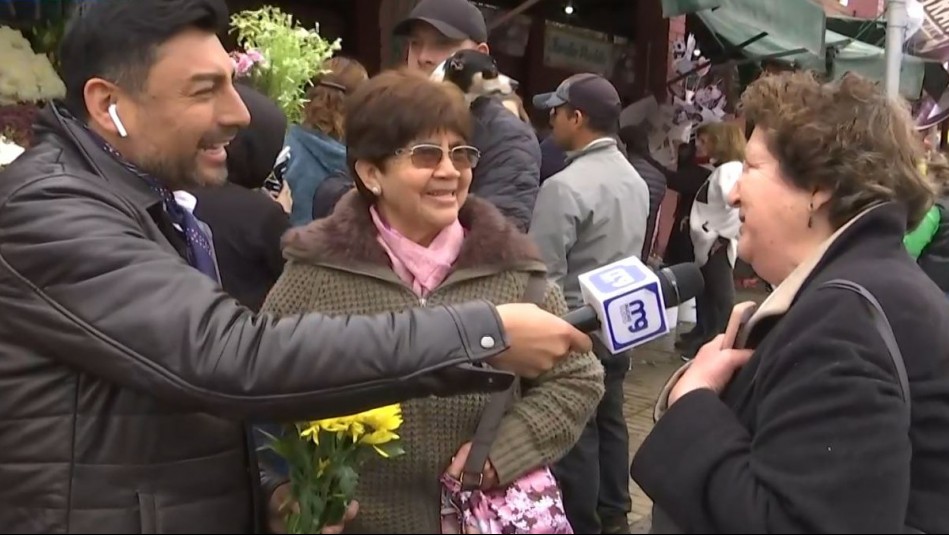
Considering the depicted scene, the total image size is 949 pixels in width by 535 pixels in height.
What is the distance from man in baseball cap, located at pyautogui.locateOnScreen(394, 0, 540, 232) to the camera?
420 centimetres

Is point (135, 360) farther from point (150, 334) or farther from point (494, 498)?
point (494, 498)

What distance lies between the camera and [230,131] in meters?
2.01

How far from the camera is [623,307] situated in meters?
1.75

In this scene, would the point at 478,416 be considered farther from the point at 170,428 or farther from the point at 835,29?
the point at 835,29

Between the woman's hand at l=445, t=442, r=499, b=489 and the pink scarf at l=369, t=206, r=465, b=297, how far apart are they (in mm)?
426

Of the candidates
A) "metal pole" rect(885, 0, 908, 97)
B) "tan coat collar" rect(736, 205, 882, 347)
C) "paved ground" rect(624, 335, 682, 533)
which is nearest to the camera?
"tan coat collar" rect(736, 205, 882, 347)

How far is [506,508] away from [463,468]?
0.50 ft

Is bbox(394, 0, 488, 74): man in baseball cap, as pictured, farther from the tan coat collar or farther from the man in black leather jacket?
the tan coat collar

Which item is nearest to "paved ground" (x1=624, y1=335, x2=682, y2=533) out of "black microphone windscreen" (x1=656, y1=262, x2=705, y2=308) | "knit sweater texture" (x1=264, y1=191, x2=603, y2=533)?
"knit sweater texture" (x1=264, y1=191, x2=603, y2=533)

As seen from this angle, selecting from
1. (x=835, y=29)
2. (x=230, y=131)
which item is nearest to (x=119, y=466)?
(x=230, y=131)

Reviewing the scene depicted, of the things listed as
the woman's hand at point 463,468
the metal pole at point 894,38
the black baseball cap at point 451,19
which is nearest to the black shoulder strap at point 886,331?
the woman's hand at point 463,468

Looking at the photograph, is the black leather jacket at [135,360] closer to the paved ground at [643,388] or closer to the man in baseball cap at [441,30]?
the man in baseball cap at [441,30]

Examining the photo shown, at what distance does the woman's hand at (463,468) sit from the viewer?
2.48m

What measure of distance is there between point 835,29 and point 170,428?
446 inches
